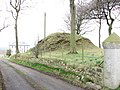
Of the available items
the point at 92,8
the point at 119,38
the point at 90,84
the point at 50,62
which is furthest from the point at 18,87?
the point at 92,8

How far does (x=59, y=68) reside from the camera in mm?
20891

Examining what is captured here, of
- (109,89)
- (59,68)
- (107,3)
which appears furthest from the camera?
(107,3)

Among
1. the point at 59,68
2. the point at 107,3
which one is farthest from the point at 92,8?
the point at 59,68

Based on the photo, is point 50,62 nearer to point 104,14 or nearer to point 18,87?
point 18,87

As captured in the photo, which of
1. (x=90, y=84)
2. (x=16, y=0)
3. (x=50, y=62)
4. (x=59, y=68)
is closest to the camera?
(x=90, y=84)

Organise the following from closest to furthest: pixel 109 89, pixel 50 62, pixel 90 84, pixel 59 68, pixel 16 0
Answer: pixel 109 89, pixel 90 84, pixel 59 68, pixel 50 62, pixel 16 0

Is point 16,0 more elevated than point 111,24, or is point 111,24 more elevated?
point 16,0

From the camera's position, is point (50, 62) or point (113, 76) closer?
point (113, 76)

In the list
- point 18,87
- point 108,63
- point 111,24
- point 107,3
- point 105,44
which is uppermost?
point 107,3

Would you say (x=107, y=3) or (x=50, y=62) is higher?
(x=107, y=3)

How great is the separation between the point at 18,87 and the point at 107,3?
26.6 meters

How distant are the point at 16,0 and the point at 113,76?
37.7 meters

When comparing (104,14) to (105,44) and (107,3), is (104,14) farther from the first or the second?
(105,44)

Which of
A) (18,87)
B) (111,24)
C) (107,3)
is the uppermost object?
(107,3)
